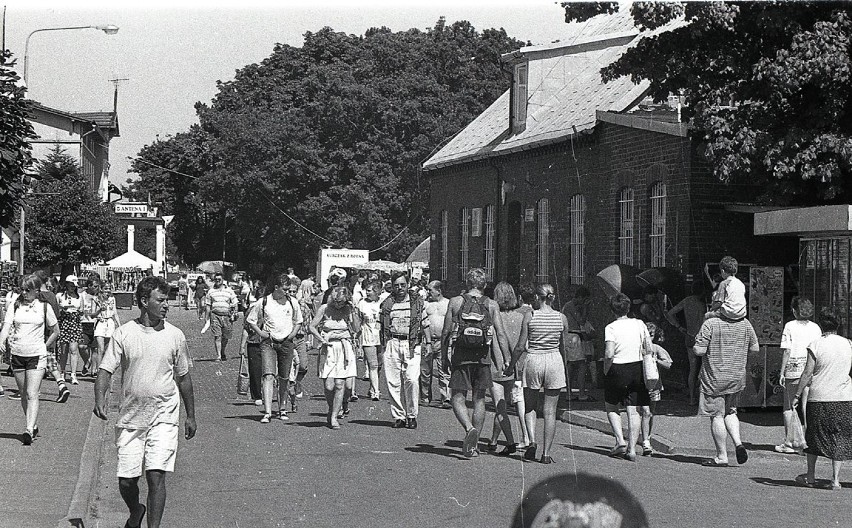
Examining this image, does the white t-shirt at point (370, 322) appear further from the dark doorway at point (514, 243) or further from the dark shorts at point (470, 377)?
the dark doorway at point (514, 243)

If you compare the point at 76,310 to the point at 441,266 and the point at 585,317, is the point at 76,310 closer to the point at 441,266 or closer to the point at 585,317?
the point at 585,317

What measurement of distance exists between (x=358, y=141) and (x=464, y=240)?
20.0 metres

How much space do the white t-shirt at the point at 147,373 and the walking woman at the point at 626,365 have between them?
5.31 metres

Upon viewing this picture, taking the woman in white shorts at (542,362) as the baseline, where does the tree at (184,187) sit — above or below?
above

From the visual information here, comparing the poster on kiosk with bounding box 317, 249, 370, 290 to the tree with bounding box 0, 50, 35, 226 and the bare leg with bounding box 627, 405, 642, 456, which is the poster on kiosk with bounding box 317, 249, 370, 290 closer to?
the tree with bounding box 0, 50, 35, 226

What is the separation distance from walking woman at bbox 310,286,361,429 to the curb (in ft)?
8.61

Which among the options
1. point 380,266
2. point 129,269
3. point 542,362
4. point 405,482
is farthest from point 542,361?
point 129,269

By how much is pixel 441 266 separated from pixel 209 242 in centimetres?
4740

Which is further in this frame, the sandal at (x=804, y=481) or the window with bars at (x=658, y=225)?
the window with bars at (x=658, y=225)

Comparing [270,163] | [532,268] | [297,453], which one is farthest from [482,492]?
[270,163]

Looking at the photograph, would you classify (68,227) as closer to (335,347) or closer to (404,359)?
(335,347)

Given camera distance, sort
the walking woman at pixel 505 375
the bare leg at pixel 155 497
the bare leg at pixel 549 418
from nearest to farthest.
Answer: the bare leg at pixel 155 497, the bare leg at pixel 549 418, the walking woman at pixel 505 375

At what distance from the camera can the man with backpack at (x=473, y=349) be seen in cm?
1190

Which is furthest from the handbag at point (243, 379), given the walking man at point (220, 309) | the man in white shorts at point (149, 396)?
the man in white shorts at point (149, 396)
